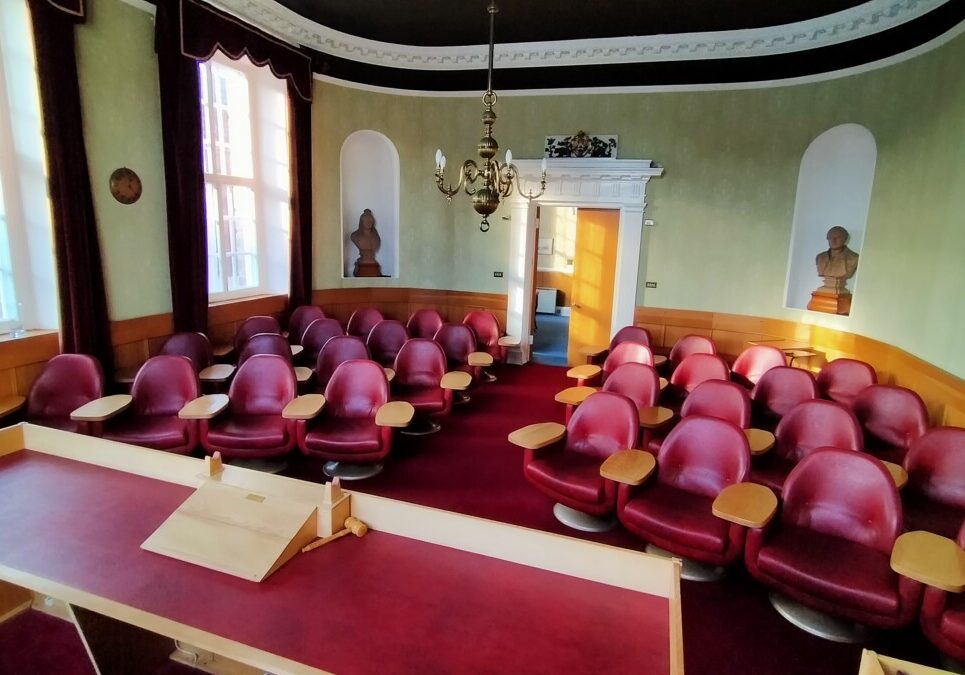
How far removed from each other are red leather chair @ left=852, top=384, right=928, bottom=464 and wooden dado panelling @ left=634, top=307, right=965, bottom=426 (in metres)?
0.24

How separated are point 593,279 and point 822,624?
5059 millimetres

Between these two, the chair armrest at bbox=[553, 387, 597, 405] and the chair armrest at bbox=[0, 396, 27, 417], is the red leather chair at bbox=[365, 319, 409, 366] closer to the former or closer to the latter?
the chair armrest at bbox=[553, 387, 597, 405]

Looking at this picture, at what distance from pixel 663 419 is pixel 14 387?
4575 mm

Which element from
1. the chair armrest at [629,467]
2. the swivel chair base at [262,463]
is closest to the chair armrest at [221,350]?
the swivel chair base at [262,463]

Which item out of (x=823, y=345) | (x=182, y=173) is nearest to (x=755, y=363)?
(x=823, y=345)

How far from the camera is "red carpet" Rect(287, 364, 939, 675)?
2.38 metres

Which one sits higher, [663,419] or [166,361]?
[166,361]

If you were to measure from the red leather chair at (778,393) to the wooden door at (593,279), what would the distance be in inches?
107

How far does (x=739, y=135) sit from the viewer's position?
20.1 ft

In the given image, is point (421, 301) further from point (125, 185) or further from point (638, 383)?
point (638, 383)

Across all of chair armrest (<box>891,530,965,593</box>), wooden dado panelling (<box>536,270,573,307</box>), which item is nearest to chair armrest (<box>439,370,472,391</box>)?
chair armrest (<box>891,530,965,593</box>)

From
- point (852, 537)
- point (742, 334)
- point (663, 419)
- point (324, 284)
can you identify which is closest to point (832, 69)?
point (742, 334)

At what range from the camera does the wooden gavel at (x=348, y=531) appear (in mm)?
1883

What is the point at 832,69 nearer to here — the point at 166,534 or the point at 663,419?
the point at 663,419
